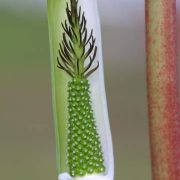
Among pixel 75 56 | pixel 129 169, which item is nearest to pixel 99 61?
pixel 75 56

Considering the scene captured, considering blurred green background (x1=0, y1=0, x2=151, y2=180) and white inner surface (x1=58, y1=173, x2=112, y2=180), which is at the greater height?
blurred green background (x1=0, y1=0, x2=151, y2=180)

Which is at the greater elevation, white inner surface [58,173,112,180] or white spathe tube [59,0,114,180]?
white spathe tube [59,0,114,180]

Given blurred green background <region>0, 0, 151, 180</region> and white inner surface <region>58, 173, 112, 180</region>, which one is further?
blurred green background <region>0, 0, 151, 180</region>

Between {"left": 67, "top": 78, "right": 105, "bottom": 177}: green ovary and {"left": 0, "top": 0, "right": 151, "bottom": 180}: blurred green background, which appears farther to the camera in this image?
{"left": 0, "top": 0, "right": 151, "bottom": 180}: blurred green background

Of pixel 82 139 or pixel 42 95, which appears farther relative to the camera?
pixel 42 95
